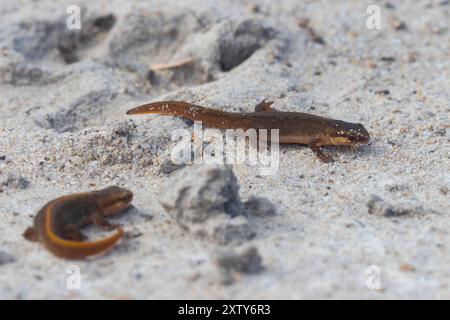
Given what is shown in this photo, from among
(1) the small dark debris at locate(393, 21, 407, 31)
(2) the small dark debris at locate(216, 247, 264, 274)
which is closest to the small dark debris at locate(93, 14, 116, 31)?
(1) the small dark debris at locate(393, 21, 407, 31)

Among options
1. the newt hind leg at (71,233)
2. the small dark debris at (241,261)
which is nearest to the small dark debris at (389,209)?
the small dark debris at (241,261)

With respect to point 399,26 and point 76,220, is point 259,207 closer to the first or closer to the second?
point 76,220

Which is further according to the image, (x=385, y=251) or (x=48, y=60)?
(x=48, y=60)

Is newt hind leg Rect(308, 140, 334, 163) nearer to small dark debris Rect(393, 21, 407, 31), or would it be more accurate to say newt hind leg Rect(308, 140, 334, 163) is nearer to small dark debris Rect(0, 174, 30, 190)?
small dark debris Rect(0, 174, 30, 190)

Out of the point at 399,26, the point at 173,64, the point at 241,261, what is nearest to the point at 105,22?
the point at 173,64

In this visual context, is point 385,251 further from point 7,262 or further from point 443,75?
point 443,75

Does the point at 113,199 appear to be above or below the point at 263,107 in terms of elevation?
below

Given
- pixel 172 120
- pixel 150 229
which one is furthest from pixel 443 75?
pixel 150 229
